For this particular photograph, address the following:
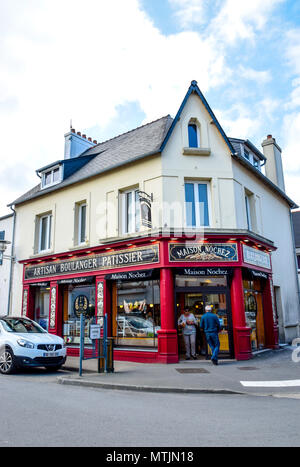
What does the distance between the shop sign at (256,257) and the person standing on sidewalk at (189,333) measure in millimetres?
2846

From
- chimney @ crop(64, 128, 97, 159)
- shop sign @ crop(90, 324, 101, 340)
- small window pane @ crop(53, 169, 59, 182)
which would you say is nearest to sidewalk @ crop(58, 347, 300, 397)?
shop sign @ crop(90, 324, 101, 340)

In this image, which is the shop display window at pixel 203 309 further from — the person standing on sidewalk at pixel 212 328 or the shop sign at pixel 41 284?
the shop sign at pixel 41 284

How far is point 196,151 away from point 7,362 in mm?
9273

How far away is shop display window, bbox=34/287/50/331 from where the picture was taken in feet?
56.6

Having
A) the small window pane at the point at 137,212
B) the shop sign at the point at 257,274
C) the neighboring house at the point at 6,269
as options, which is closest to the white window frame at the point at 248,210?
the shop sign at the point at 257,274

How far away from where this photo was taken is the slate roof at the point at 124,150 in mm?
14508

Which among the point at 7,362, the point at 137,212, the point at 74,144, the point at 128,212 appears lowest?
the point at 7,362

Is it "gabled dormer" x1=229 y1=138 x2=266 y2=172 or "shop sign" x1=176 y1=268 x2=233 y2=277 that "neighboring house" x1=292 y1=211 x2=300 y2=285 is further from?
"shop sign" x1=176 y1=268 x2=233 y2=277

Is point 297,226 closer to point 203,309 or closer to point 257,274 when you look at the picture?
point 257,274

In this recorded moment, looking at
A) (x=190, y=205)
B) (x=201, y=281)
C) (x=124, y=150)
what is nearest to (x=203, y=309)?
(x=201, y=281)

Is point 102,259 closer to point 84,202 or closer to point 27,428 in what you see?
point 84,202

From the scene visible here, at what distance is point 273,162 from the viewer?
19359mm

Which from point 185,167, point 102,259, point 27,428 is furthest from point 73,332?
point 27,428

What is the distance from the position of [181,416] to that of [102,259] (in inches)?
361
